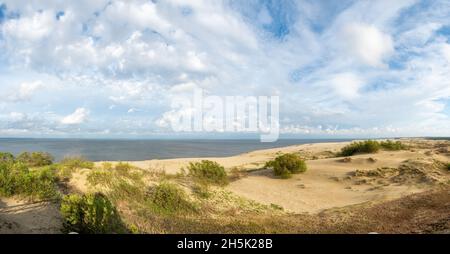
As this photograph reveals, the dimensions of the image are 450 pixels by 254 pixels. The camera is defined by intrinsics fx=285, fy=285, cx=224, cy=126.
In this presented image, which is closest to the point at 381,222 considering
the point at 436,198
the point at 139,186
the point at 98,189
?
the point at 436,198

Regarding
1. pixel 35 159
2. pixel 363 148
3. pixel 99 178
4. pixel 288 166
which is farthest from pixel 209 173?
pixel 363 148

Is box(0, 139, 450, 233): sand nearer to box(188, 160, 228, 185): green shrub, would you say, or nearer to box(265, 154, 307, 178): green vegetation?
box(265, 154, 307, 178): green vegetation

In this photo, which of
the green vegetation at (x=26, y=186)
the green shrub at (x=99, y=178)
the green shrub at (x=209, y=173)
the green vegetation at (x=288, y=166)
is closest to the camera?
the green vegetation at (x=26, y=186)

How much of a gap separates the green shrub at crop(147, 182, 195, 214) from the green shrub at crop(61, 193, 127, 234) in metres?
3.68

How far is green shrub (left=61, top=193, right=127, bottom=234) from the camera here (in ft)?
25.3

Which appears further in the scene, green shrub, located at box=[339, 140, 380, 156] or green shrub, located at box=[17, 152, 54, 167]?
green shrub, located at box=[339, 140, 380, 156]

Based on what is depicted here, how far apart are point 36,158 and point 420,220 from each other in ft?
83.8

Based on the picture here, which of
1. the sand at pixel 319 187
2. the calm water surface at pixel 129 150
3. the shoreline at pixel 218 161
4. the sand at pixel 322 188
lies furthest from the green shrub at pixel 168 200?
the calm water surface at pixel 129 150

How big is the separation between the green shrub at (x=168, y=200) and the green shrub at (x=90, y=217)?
12.1 feet

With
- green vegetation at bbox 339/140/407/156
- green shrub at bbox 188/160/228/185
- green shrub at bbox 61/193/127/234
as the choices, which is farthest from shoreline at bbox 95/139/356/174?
green shrub at bbox 61/193/127/234

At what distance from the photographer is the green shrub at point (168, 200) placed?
12078 millimetres

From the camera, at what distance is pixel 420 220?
981 cm

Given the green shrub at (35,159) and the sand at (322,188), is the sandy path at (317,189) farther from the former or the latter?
the green shrub at (35,159)
